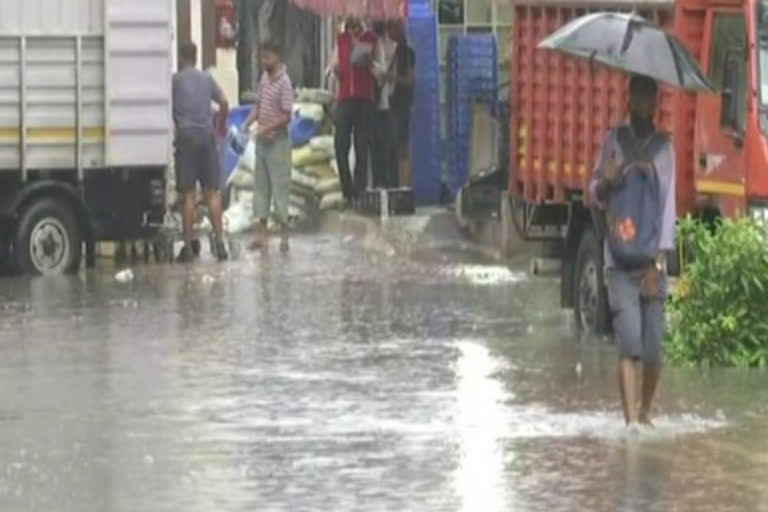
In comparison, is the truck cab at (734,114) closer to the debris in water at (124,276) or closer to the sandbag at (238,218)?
the debris in water at (124,276)

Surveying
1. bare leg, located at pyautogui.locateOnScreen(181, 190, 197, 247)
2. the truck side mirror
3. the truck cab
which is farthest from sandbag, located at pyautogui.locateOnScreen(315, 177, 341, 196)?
the truck side mirror

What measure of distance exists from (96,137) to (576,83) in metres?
5.57

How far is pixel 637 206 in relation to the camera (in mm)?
12094

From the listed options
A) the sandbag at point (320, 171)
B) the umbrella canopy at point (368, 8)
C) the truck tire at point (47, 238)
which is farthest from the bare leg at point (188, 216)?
the sandbag at point (320, 171)

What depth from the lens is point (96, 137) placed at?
840 inches

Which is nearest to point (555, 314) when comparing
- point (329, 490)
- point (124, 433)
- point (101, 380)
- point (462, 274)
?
point (462, 274)

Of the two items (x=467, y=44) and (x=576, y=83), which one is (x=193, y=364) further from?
(x=467, y=44)

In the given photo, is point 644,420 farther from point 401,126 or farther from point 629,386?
point 401,126

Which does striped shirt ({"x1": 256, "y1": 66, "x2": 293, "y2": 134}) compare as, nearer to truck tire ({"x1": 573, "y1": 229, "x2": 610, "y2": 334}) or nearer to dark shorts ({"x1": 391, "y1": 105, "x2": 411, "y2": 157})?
dark shorts ({"x1": 391, "y1": 105, "x2": 411, "y2": 157})

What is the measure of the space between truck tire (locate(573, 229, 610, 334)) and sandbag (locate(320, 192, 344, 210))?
10.1m

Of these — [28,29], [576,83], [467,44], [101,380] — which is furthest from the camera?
[467,44]

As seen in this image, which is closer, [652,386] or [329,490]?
[329,490]

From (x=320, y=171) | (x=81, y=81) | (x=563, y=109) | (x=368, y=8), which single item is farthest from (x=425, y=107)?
(x=563, y=109)

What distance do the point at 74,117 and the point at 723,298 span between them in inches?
322
